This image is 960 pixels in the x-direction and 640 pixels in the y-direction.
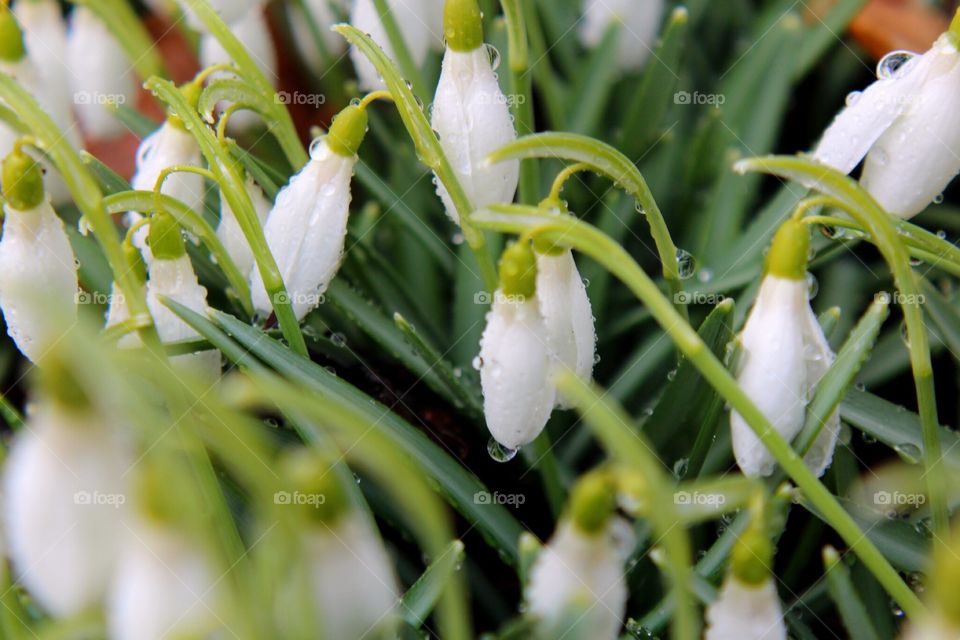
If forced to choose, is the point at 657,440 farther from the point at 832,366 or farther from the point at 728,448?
the point at 832,366

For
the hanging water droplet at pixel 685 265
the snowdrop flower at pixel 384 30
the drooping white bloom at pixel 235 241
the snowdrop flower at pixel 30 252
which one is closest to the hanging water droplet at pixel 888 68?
the hanging water droplet at pixel 685 265

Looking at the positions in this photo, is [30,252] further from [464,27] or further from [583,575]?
[583,575]

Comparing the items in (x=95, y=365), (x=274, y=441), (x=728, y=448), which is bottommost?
(x=728, y=448)

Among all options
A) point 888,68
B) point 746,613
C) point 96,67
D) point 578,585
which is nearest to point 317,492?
point 578,585

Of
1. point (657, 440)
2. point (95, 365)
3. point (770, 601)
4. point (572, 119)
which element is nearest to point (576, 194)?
point (572, 119)

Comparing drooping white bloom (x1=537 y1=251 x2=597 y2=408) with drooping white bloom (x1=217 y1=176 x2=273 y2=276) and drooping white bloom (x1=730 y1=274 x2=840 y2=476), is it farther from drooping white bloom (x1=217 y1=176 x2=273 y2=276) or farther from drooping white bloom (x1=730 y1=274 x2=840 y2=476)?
drooping white bloom (x1=217 y1=176 x2=273 y2=276)
